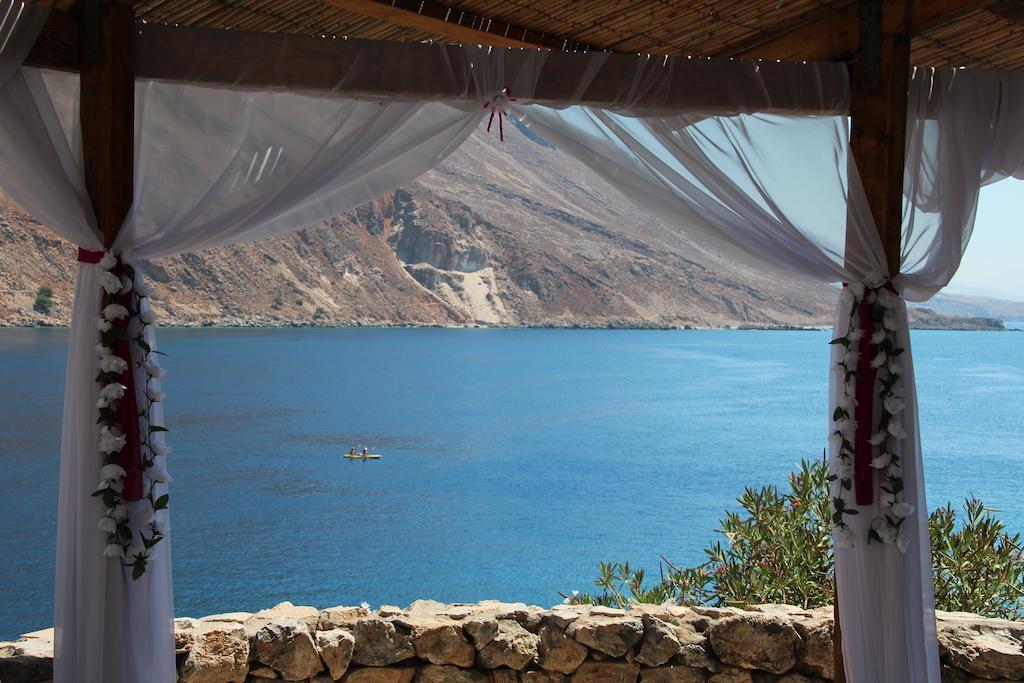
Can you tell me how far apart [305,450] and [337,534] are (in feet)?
18.3

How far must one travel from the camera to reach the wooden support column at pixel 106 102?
2.34 meters

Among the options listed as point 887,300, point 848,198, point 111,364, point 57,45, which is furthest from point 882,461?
point 57,45

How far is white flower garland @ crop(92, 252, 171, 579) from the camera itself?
2309 millimetres

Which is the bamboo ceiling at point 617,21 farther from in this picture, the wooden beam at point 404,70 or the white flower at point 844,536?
the white flower at point 844,536

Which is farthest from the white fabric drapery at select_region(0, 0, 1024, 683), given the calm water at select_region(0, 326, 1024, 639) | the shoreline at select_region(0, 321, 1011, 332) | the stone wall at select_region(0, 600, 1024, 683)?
the shoreline at select_region(0, 321, 1011, 332)

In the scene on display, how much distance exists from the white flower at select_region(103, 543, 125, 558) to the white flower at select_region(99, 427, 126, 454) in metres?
0.20

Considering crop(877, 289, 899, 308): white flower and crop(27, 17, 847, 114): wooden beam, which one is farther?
crop(877, 289, 899, 308): white flower

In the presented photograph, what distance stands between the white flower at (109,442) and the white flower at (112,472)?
0.04 metres

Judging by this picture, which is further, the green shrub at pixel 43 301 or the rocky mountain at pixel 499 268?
the rocky mountain at pixel 499 268

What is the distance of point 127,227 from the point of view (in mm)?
2357

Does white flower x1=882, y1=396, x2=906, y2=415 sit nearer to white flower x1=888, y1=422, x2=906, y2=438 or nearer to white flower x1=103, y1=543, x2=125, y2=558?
white flower x1=888, y1=422, x2=906, y2=438

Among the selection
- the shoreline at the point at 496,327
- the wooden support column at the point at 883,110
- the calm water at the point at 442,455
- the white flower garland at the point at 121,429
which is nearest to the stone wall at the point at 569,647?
the white flower garland at the point at 121,429

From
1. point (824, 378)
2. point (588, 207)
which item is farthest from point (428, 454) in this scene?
point (588, 207)

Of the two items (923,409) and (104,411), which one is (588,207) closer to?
(923,409)
